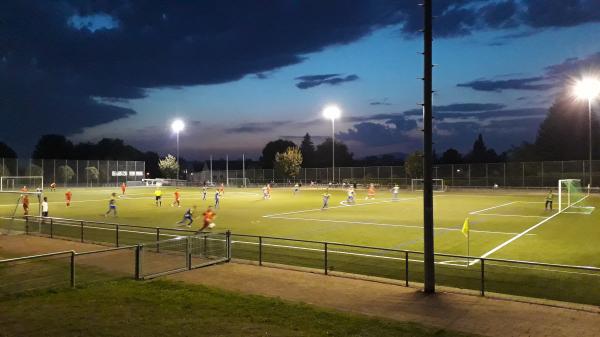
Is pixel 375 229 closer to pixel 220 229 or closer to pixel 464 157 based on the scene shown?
pixel 220 229

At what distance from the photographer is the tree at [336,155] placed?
146 m

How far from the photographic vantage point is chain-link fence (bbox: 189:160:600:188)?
71.1 metres

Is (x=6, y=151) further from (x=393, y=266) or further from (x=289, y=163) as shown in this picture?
(x=393, y=266)

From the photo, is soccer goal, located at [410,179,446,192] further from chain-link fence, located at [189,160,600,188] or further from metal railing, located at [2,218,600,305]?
metal railing, located at [2,218,600,305]

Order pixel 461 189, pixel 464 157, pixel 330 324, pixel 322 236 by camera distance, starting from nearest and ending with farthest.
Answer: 1. pixel 330 324
2. pixel 322 236
3. pixel 461 189
4. pixel 464 157

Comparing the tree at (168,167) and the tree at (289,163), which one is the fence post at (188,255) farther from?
the tree at (168,167)

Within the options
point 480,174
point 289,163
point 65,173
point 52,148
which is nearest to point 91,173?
point 65,173

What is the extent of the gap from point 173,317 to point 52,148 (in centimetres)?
14874

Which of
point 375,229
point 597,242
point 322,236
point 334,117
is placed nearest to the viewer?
point 597,242

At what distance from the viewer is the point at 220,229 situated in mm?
27391

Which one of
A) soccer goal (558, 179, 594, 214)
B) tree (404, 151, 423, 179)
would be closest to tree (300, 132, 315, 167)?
tree (404, 151, 423, 179)

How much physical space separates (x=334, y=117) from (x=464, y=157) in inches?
3394

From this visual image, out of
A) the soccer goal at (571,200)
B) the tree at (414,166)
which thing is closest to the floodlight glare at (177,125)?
the tree at (414,166)

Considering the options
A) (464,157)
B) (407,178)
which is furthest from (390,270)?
(464,157)
